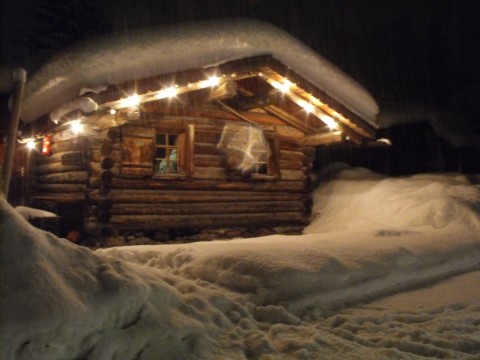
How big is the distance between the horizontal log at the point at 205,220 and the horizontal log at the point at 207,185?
27.5 inches

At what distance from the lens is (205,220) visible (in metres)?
9.97

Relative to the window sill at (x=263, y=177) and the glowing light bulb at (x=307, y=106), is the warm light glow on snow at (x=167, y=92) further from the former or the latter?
the window sill at (x=263, y=177)

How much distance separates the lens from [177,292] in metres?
3.64

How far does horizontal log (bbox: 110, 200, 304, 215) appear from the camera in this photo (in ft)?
29.7

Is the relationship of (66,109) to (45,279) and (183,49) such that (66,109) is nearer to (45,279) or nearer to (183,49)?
(183,49)

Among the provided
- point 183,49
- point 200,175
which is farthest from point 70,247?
point 200,175

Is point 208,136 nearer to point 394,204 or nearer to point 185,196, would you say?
point 185,196

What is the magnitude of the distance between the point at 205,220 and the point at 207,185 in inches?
35.5

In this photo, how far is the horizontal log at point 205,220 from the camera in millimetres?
8992

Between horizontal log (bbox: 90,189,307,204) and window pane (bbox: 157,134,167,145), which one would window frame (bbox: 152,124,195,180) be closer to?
window pane (bbox: 157,134,167,145)

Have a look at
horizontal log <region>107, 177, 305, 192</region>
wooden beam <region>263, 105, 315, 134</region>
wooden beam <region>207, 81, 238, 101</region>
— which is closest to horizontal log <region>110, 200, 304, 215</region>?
horizontal log <region>107, 177, 305, 192</region>

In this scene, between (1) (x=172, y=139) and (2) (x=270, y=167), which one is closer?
(1) (x=172, y=139)

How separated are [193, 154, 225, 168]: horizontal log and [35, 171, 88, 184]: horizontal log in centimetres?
267

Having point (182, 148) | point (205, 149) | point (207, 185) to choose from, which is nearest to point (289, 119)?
point (205, 149)
